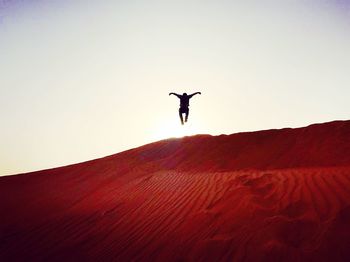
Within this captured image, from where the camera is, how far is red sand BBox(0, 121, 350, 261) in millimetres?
5312

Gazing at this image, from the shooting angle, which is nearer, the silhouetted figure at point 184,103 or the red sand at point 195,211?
the red sand at point 195,211

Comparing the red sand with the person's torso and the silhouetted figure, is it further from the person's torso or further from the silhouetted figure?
the person's torso

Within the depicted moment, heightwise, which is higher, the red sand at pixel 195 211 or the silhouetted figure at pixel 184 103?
the silhouetted figure at pixel 184 103

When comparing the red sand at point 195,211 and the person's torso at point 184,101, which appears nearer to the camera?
the red sand at point 195,211

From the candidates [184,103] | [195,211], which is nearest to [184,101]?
[184,103]

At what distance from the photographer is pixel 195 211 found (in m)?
7.16

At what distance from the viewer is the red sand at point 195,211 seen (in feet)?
17.4

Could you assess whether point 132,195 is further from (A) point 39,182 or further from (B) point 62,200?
(A) point 39,182

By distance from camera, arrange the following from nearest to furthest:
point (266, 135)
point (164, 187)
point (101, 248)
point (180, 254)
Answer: point (180, 254), point (101, 248), point (164, 187), point (266, 135)

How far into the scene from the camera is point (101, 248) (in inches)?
241

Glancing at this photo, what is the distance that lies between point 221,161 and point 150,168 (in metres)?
2.89

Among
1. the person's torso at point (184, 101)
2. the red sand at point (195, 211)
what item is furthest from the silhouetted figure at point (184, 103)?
the red sand at point (195, 211)

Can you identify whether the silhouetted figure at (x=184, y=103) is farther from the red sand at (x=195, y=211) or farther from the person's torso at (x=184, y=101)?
the red sand at (x=195, y=211)

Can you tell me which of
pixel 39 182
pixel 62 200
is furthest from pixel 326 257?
pixel 39 182
